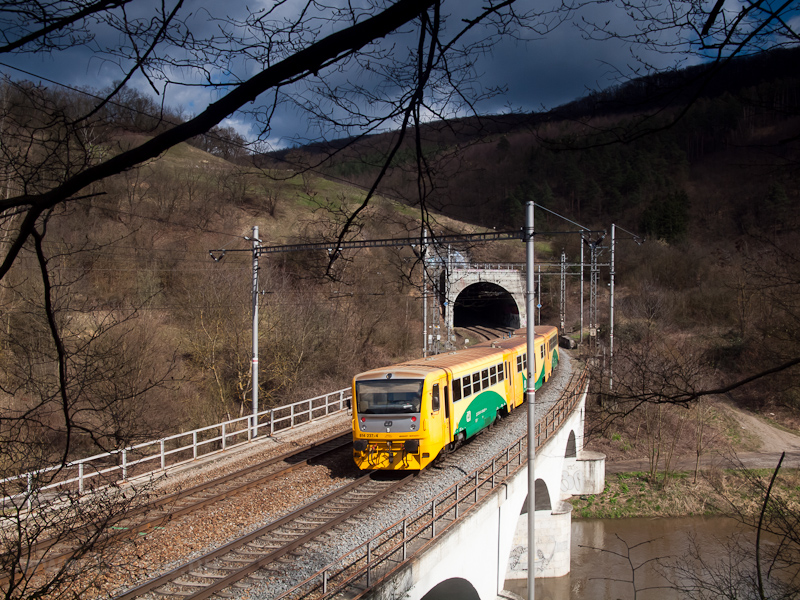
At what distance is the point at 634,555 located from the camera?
72.4 feet

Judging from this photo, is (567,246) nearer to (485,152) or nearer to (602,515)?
(602,515)

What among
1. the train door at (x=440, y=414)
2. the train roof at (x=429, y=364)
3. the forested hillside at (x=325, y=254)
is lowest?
the train door at (x=440, y=414)

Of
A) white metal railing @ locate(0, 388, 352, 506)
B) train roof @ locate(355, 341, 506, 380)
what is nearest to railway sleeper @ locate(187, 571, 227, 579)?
white metal railing @ locate(0, 388, 352, 506)

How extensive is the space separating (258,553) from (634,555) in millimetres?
17961

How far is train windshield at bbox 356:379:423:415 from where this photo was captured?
1369 centimetres

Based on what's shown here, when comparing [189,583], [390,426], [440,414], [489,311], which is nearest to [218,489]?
[390,426]

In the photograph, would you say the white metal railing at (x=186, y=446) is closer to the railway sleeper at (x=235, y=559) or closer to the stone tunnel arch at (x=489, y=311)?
the railway sleeper at (x=235, y=559)

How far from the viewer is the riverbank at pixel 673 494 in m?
26.3

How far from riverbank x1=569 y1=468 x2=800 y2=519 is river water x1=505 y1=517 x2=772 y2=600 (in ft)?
1.49

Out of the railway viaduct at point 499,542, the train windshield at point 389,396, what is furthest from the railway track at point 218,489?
the railway viaduct at point 499,542

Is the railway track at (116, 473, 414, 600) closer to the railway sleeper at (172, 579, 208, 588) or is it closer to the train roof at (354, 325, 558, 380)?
the railway sleeper at (172, 579, 208, 588)

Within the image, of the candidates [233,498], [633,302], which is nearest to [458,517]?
[233,498]

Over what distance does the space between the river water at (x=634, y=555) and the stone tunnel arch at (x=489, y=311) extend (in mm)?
34205

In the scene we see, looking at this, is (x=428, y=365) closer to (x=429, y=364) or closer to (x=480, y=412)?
(x=429, y=364)
